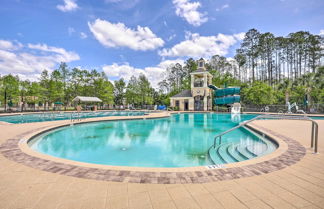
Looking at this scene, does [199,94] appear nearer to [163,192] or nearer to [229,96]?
[229,96]

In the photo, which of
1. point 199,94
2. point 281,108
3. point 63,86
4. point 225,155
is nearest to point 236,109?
point 281,108

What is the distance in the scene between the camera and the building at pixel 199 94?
29203 mm

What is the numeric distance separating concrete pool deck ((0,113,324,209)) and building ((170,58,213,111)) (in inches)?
1056

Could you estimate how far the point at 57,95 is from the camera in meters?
32.0

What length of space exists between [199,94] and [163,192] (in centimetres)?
2835

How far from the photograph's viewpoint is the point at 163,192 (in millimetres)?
2506

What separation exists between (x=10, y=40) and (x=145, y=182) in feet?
104

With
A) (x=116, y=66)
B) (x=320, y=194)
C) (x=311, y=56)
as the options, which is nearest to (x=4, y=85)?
(x=116, y=66)

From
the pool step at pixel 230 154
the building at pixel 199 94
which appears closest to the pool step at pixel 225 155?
the pool step at pixel 230 154

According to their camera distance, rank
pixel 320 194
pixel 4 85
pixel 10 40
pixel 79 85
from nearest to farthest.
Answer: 1. pixel 320 194
2. pixel 10 40
3. pixel 4 85
4. pixel 79 85

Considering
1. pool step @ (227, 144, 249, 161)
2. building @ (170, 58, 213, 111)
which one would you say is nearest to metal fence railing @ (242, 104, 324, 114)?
building @ (170, 58, 213, 111)

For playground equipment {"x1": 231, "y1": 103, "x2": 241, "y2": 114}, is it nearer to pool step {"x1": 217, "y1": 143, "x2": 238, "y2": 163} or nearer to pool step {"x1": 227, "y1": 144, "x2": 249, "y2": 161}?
pool step {"x1": 217, "y1": 143, "x2": 238, "y2": 163}

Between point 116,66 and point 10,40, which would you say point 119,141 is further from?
point 116,66

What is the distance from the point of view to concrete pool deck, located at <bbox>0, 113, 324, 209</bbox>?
216 centimetres
